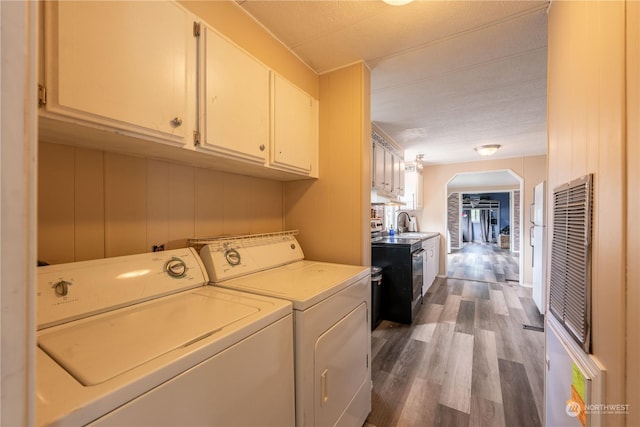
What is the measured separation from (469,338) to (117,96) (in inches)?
129

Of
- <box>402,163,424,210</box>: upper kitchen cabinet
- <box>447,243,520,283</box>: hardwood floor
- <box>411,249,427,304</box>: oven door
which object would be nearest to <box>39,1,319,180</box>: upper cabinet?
<box>411,249,427,304</box>: oven door

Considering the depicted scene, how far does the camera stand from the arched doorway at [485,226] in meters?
5.36

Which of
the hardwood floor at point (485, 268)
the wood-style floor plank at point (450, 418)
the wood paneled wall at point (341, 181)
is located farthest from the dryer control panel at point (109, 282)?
the hardwood floor at point (485, 268)

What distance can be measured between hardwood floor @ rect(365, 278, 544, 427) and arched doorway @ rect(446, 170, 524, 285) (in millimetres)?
2083

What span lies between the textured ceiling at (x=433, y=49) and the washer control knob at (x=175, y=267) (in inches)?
52.7

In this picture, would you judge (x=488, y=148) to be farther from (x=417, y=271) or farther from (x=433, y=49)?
(x=433, y=49)

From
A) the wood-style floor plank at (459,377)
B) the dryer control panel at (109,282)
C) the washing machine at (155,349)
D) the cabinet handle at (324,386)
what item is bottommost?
the wood-style floor plank at (459,377)

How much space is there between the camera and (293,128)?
164 centimetres

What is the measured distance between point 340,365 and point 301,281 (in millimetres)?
453

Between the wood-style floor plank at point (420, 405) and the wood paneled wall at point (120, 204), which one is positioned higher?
the wood paneled wall at point (120, 204)

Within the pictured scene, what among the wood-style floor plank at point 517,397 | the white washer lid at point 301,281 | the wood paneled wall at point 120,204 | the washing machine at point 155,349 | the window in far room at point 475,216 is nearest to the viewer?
the washing machine at point 155,349

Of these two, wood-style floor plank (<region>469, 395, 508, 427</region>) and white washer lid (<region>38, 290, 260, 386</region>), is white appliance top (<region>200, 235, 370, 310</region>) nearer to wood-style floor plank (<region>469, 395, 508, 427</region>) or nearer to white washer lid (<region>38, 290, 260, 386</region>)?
white washer lid (<region>38, 290, 260, 386</region>)

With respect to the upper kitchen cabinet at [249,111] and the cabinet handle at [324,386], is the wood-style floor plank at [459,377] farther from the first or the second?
the upper kitchen cabinet at [249,111]

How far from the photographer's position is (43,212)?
927mm
